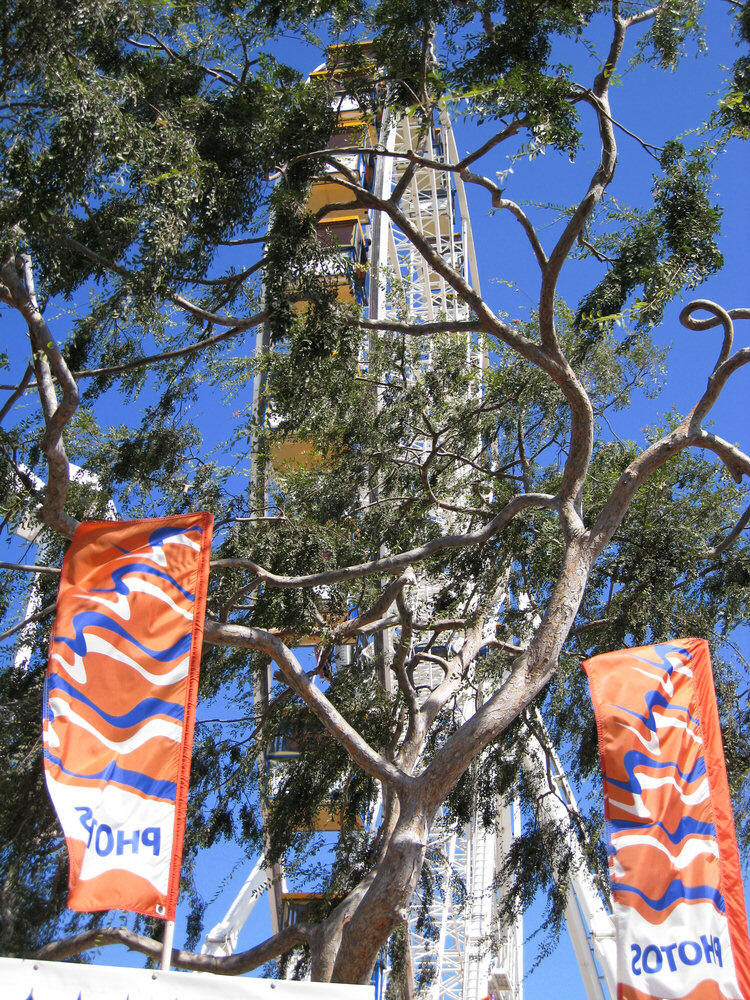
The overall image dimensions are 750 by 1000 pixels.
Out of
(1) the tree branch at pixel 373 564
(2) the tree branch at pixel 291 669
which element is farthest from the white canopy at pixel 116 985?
(1) the tree branch at pixel 373 564

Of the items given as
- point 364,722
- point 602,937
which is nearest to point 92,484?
point 364,722

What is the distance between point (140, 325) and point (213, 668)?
401 centimetres

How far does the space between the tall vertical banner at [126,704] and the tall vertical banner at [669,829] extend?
2766 mm

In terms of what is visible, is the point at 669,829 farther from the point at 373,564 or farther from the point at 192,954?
the point at 192,954

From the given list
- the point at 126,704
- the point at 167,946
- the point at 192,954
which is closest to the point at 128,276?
the point at 126,704

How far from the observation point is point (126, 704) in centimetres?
568

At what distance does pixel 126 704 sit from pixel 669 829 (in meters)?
3.50

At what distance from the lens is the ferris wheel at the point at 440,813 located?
1115 cm

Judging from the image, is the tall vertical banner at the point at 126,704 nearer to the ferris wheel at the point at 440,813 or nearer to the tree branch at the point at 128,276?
the tree branch at the point at 128,276

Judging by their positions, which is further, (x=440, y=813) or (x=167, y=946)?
(x=440, y=813)

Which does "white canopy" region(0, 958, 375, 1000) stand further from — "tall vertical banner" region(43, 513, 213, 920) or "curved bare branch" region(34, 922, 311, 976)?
"curved bare branch" region(34, 922, 311, 976)

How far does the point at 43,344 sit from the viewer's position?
742 cm

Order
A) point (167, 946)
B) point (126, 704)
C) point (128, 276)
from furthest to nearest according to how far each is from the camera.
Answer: point (128, 276) → point (126, 704) → point (167, 946)

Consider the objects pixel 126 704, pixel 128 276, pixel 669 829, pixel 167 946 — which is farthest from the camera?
pixel 128 276
